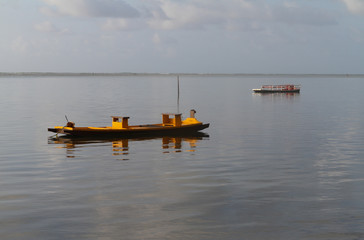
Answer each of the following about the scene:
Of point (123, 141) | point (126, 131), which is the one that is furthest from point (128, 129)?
point (123, 141)

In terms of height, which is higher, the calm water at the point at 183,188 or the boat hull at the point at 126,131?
the boat hull at the point at 126,131

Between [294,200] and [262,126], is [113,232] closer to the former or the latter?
[294,200]

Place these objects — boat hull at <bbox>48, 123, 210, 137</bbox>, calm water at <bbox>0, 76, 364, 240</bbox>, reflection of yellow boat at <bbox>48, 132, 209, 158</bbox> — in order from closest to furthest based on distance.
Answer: calm water at <bbox>0, 76, 364, 240</bbox>, reflection of yellow boat at <bbox>48, 132, 209, 158</bbox>, boat hull at <bbox>48, 123, 210, 137</bbox>

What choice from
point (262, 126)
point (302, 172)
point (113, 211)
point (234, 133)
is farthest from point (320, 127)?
point (113, 211)

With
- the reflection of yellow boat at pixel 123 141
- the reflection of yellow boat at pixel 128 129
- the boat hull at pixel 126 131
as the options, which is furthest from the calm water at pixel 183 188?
the reflection of yellow boat at pixel 128 129

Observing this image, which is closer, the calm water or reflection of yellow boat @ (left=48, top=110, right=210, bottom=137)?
the calm water

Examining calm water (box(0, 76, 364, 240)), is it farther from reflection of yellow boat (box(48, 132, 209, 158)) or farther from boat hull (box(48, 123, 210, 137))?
boat hull (box(48, 123, 210, 137))

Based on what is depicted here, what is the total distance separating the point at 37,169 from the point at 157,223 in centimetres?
1137

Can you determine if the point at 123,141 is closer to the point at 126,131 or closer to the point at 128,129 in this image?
the point at 126,131

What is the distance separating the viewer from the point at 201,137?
38.7 meters

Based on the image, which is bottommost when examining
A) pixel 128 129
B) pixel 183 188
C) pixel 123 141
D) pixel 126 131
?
pixel 183 188

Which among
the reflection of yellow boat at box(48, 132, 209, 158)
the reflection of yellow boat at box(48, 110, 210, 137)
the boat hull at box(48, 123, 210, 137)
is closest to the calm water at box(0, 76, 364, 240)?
the reflection of yellow boat at box(48, 132, 209, 158)

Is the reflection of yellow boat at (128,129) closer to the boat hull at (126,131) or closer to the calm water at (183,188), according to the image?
the boat hull at (126,131)

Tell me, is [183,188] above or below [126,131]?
below
